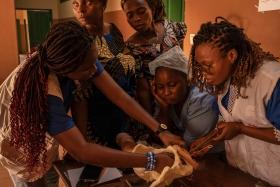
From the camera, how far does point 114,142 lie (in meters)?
1.47

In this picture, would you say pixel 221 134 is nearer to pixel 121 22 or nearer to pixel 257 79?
pixel 257 79

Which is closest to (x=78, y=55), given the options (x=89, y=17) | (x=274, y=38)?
(x=89, y=17)

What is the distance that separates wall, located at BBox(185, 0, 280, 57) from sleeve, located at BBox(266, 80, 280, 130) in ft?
2.44

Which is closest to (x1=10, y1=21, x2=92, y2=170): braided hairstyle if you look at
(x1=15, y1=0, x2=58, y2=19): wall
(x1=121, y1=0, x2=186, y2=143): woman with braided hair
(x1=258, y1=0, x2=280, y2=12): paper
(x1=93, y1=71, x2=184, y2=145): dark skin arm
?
(x1=93, y1=71, x2=184, y2=145): dark skin arm

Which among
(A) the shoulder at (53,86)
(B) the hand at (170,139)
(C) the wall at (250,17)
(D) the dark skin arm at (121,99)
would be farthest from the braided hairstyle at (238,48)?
(C) the wall at (250,17)

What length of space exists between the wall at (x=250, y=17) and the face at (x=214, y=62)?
70 cm

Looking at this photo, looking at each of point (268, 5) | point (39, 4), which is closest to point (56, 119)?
point (268, 5)

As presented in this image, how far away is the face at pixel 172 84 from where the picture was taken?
55.0 inches

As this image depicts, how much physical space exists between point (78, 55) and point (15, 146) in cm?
45

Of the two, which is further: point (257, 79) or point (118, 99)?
point (118, 99)

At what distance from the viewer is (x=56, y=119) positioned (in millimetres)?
1021

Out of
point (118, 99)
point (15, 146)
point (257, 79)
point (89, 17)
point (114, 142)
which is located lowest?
point (114, 142)

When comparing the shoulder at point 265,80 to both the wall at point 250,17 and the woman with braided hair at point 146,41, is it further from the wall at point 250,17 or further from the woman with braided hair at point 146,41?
the wall at point 250,17

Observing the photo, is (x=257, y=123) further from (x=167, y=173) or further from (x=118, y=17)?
(x=118, y=17)
